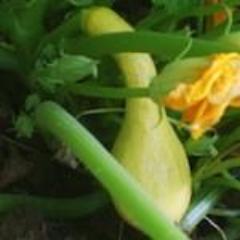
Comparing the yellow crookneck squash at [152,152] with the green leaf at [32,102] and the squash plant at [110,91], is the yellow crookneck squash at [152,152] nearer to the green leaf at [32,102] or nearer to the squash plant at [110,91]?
the squash plant at [110,91]

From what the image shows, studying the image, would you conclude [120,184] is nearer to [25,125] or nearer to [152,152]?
[152,152]

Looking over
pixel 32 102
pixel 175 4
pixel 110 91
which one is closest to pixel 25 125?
pixel 32 102

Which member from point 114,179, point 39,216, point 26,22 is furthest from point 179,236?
point 26,22

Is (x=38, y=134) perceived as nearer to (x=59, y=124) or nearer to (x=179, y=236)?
(x=59, y=124)

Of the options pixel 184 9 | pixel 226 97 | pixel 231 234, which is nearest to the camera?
pixel 226 97

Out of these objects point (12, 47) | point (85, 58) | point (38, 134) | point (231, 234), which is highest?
point (85, 58)

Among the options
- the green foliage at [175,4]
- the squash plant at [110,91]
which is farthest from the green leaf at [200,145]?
the green foliage at [175,4]
